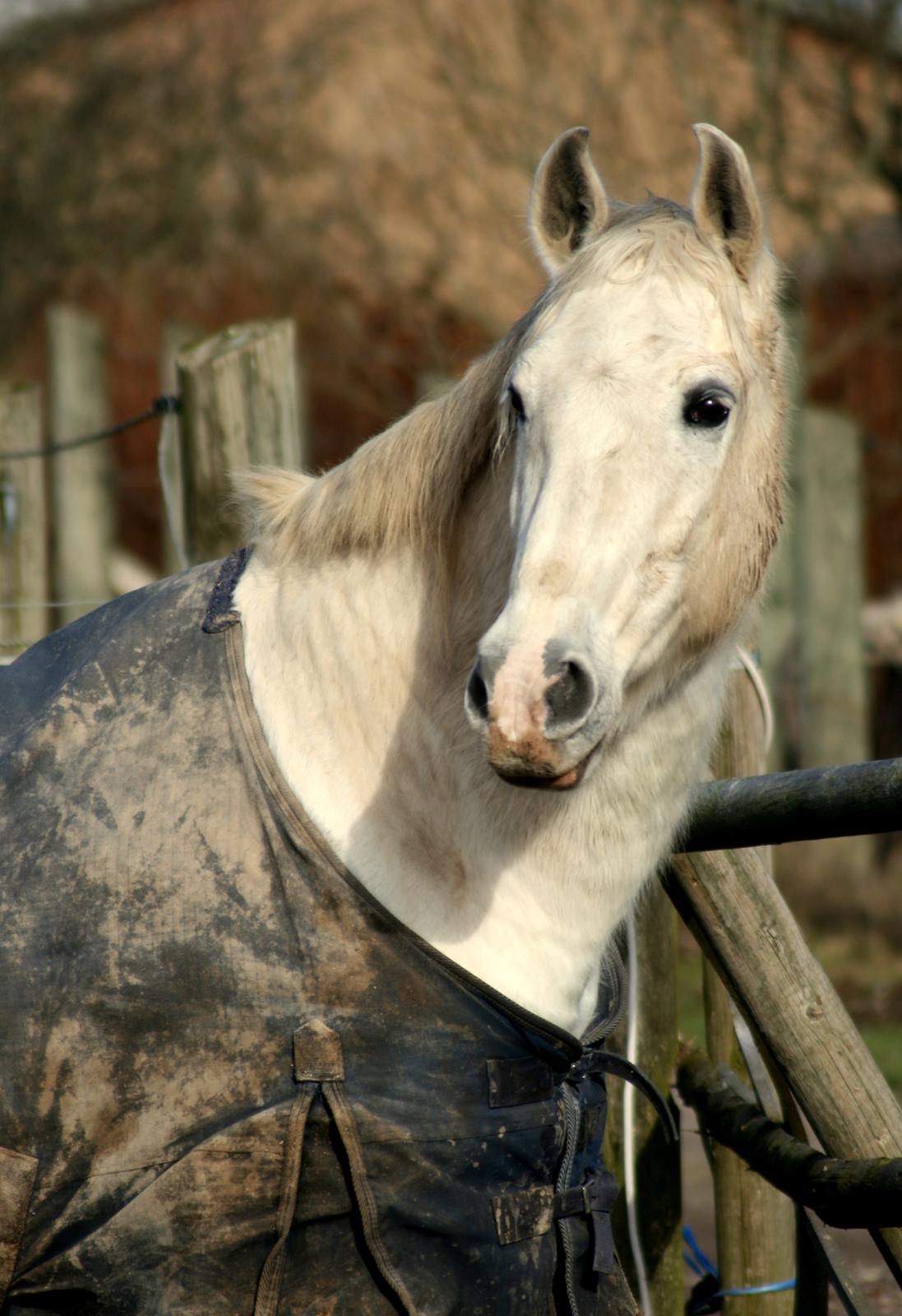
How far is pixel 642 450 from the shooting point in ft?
6.48

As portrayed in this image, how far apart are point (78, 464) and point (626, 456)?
228 inches

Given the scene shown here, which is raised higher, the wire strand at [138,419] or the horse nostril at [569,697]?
the wire strand at [138,419]

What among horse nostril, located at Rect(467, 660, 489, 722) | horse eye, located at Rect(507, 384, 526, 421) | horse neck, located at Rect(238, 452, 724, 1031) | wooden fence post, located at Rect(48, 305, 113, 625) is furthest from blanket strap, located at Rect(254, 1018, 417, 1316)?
wooden fence post, located at Rect(48, 305, 113, 625)

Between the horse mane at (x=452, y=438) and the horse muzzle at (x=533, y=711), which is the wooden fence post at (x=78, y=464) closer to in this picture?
the horse mane at (x=452, y=438)

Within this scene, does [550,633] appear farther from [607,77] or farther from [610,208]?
[607,77]

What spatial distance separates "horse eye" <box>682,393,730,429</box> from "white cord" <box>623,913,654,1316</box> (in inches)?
38.1

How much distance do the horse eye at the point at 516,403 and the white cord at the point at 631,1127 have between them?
1.00 meters

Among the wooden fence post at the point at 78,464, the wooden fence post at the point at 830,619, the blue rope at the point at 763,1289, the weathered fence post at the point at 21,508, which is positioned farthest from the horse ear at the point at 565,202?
the wooden fence post at the point at 78,464

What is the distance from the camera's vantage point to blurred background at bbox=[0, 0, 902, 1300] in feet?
22.2

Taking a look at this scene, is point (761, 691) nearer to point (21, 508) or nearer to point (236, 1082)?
point (236, 1082)

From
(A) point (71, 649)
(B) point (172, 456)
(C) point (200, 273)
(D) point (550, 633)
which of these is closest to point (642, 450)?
(D) point (550, 633)

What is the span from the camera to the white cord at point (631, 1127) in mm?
2672

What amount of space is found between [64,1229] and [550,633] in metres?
1.02

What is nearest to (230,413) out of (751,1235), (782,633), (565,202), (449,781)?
(565,202)
